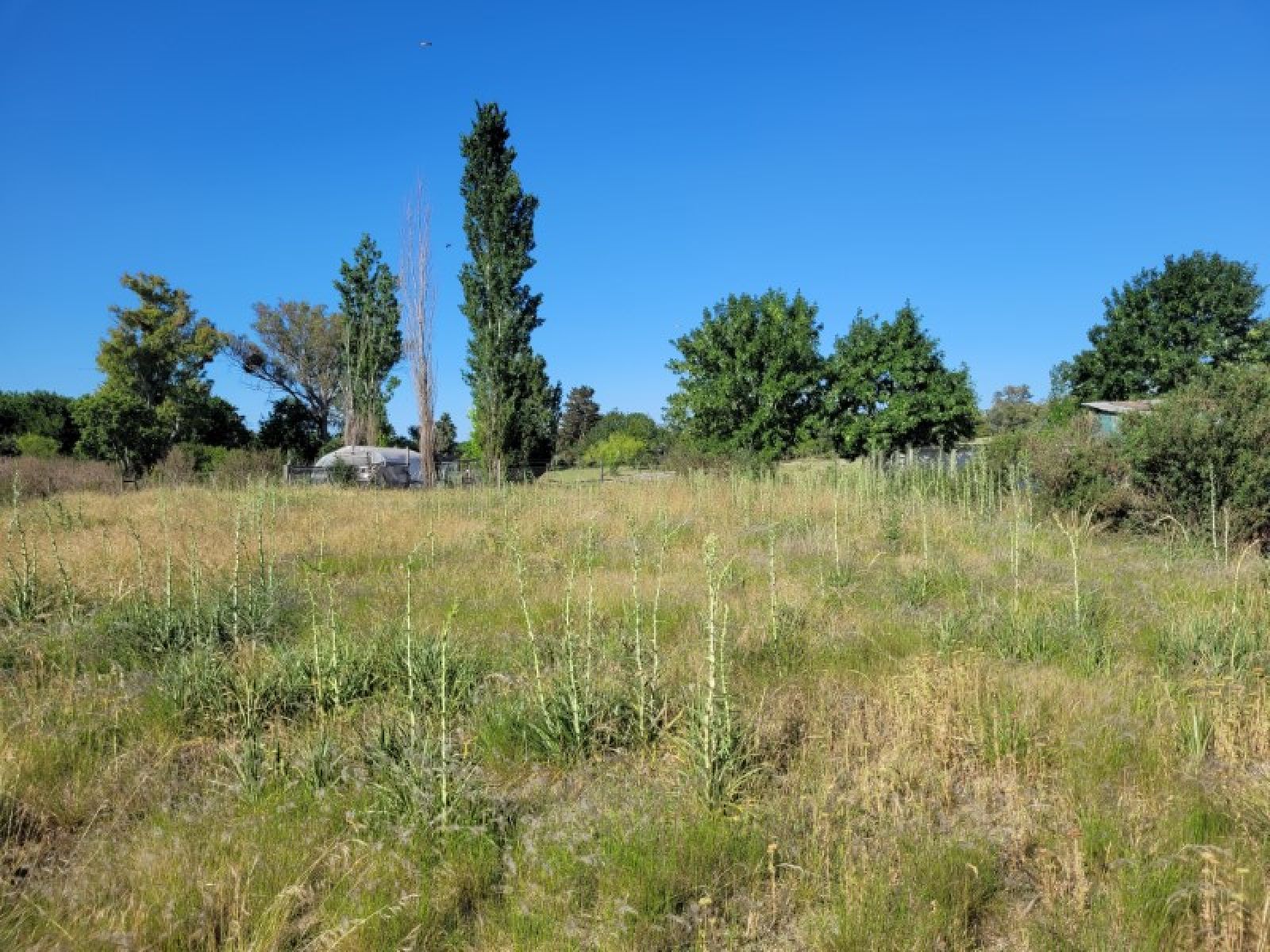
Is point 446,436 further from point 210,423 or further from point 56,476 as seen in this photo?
point 56,476

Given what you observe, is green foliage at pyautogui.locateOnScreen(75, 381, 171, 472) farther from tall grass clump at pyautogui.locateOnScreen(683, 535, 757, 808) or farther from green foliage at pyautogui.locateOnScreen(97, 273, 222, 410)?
tall grass clump at pyautogui.locateOnScreen(683, 535, 757, 808)

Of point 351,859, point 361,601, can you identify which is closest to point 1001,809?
point 351,859

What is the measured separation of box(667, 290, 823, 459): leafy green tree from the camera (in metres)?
23.3

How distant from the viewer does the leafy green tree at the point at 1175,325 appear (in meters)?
32.6

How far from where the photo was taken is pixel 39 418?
103 feet

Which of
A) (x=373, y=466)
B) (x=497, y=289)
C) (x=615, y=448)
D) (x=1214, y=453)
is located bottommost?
(x=1214, y=453)

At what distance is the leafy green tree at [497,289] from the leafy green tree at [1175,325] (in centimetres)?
2803

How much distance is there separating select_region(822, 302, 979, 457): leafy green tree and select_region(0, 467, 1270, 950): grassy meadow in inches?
781

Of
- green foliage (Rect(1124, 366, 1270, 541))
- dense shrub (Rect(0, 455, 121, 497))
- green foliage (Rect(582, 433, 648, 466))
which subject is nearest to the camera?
green foliage (Rect(1124, 366, 1270, 541))

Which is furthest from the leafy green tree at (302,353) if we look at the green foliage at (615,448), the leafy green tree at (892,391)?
the leafy green tree at (892,391)

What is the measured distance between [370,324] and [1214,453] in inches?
1356

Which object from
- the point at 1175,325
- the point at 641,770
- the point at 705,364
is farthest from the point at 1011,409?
the point at 641,770

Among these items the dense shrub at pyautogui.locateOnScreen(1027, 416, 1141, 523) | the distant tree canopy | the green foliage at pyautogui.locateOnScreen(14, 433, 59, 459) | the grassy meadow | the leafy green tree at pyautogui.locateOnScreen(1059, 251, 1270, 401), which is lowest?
the grassy meadow

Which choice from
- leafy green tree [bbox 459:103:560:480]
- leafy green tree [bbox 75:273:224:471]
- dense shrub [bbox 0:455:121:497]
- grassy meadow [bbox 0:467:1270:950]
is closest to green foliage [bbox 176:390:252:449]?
leafy green tree [bbox 75:273:224:471]
